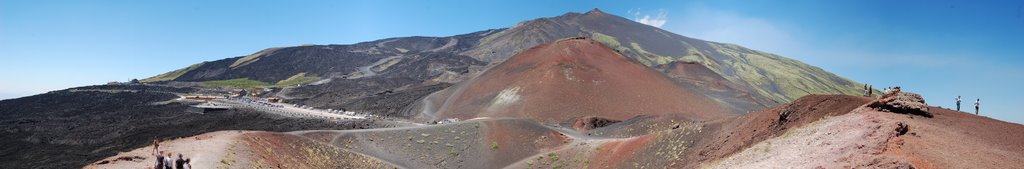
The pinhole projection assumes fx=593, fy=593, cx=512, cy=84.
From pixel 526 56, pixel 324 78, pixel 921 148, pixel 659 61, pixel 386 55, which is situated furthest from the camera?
pixel 386 55

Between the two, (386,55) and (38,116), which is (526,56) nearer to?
(38,116)

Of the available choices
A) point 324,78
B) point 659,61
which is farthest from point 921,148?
point 324,78

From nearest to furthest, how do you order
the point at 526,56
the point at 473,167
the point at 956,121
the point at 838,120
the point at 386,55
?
1. the point at 956,121
2. the point at 838,120
3. the point at 473,167
4. the point at 526,56
5. the point at 386,55

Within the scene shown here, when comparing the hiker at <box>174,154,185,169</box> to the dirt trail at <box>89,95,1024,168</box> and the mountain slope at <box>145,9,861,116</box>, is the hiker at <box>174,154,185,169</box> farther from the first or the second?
the mountain slope at <box>145,9,861,116</box>

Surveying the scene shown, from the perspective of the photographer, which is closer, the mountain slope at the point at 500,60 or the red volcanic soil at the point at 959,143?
the red volcanic soil at the point at 959,143

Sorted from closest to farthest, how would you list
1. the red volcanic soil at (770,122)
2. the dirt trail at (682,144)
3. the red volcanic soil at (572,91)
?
the dirt trail at (682,144), the red volcanic soil at (770,122), the red volcanic soil at (572,91)

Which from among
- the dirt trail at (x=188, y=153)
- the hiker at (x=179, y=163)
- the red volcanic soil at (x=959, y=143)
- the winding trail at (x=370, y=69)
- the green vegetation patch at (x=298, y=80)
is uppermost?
the winding trail at (x=370, y=69)

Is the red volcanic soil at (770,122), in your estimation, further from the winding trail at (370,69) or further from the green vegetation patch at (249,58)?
the green vegetation patch at (249,58)

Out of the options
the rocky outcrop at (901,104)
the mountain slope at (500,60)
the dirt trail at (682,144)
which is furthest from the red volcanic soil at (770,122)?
the mountain slope at (500,60)

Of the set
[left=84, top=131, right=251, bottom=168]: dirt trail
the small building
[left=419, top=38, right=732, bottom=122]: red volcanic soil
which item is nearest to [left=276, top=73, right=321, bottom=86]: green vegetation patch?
the small building
